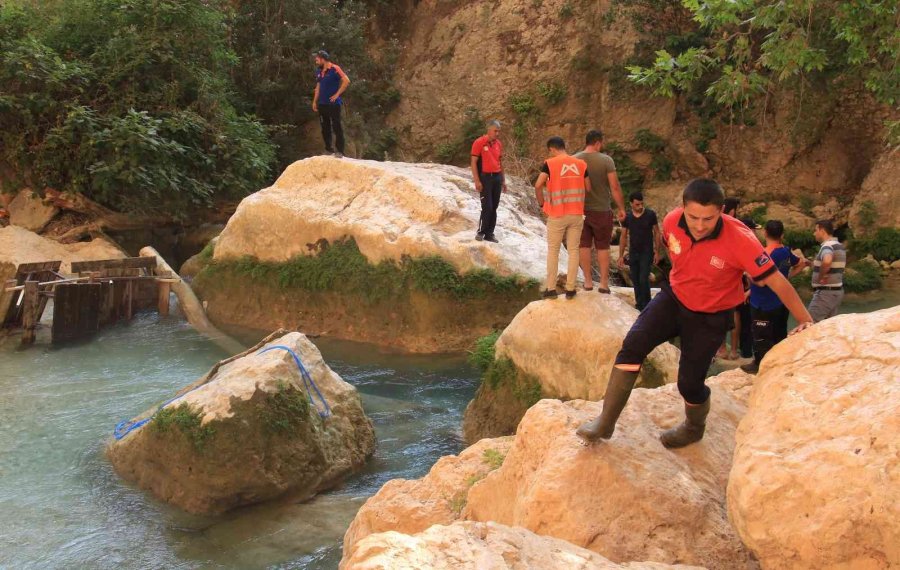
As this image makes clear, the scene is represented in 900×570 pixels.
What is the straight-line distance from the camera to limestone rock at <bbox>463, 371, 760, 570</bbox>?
349cm

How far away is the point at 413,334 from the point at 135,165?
22.7 feet

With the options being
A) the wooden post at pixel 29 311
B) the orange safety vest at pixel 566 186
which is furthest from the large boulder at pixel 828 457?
the wooden post at pixel 29 311

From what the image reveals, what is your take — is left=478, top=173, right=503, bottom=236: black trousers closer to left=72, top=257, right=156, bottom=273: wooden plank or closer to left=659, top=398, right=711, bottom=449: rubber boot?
left=72, top=257, right=156, bottom=273: wooden plank

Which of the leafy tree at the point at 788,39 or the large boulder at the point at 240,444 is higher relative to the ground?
the leafy tree at the point at 788,39

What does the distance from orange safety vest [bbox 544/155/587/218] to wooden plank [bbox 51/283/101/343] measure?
743cm

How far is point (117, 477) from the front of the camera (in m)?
6.77

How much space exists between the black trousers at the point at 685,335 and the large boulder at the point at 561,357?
2867 mm

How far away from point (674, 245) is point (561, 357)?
3.34 metres

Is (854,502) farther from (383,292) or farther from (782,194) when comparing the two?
(782,194)

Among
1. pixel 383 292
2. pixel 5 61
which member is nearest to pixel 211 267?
pixel 383 292

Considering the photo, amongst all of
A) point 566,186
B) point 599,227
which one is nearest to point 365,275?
point 599,227

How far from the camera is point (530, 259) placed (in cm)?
1045

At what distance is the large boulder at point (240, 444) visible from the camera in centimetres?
624

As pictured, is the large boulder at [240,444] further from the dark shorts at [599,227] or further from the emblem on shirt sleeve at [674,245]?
the emblem on shirt sleeve at [674,245]
